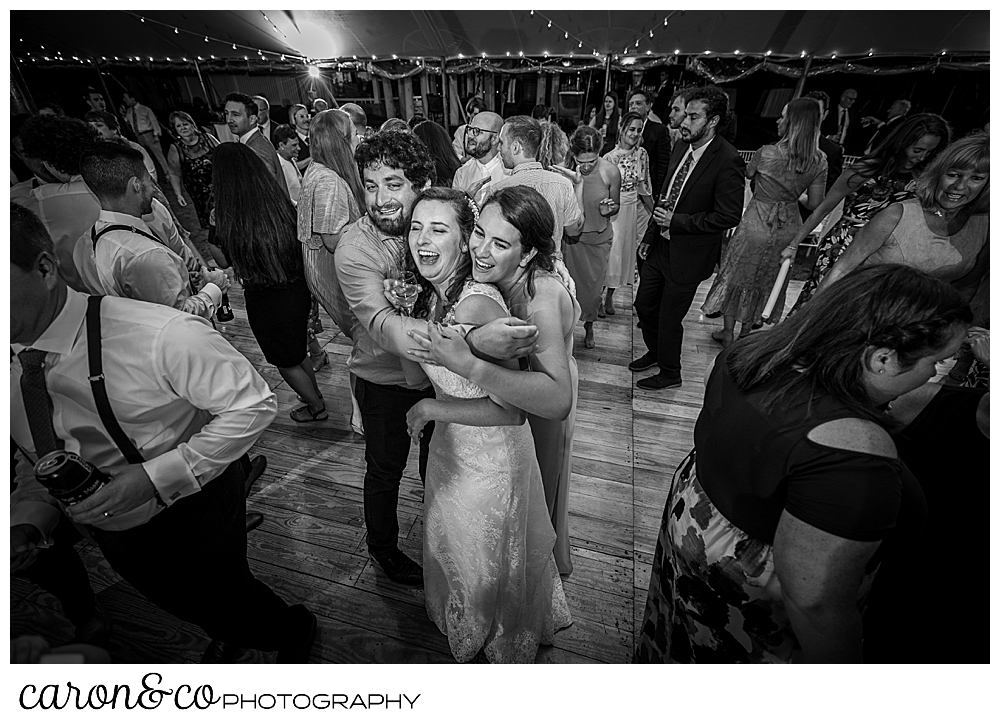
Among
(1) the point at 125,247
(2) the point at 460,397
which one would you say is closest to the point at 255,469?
(1) the point at 125,247

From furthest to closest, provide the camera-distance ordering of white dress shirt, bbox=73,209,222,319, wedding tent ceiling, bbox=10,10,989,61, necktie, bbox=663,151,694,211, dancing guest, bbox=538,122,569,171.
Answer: dancing guest, bbox=538,122,569,171 < necktie, bbox=663,151,694,211 < white dress shirt, bbox=73,209,222,319 < wedding tent ceiling, bbox=10,10,989,61

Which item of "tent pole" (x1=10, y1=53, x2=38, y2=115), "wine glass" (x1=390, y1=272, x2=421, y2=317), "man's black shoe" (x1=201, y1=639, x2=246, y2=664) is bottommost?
"man's black shoe" (x1=201, y1=639, x2=246, y2=664)

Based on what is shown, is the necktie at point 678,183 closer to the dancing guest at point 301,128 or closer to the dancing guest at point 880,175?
the dancing guest at point 880,175

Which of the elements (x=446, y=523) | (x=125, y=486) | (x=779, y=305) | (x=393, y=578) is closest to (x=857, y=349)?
(x=446, y=523)

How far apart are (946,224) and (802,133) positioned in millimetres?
1424

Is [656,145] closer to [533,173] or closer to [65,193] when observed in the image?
[533,173]

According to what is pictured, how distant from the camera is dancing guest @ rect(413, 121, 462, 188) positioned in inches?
116

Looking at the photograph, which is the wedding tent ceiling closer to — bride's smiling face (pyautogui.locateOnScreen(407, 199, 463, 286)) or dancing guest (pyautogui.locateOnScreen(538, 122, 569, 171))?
bride's smiling face (pyautogui.locateOnScreen(407, 199, 463, 286))

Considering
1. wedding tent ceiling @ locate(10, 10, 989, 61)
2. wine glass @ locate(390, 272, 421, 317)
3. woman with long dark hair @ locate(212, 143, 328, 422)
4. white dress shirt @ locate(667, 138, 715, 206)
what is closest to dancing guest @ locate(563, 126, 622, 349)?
white dress shirt @ locate(667, 138, 715, 206)

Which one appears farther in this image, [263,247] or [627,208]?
[627,208]

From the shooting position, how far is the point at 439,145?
3092mm

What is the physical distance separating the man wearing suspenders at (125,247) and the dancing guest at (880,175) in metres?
2.80

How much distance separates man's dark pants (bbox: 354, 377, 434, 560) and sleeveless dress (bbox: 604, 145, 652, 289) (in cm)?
284

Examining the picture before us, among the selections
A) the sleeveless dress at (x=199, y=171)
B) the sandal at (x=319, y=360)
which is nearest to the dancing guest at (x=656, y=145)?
the sandal at (x=319, y=360)
